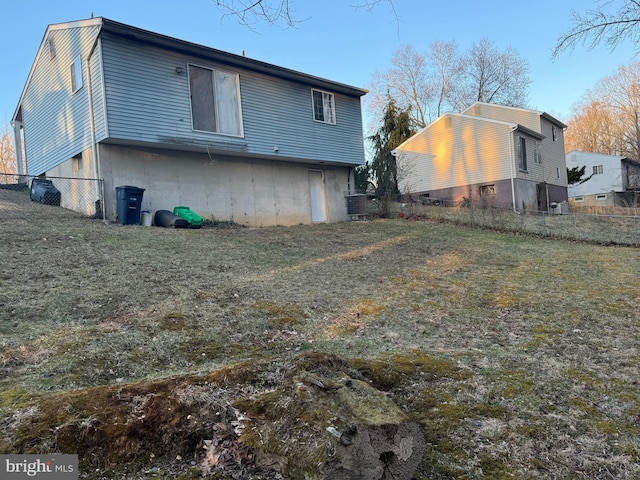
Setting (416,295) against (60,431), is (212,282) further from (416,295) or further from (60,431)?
(60,431)

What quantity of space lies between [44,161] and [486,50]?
35.9 meters

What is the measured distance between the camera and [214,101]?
12688mm

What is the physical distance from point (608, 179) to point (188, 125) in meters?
35.0

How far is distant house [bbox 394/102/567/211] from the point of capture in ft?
70.5

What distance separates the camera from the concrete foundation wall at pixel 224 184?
11273 millimetres

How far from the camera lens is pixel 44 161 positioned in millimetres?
14312

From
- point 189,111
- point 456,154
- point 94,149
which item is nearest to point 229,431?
point 94,149

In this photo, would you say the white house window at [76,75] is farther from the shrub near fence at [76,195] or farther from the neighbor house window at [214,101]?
the neighbor house window at [214,101]

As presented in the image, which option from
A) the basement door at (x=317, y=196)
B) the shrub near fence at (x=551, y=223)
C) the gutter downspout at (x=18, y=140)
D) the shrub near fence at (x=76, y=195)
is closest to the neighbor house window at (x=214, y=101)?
the shrub near fence at (x=76, y=195)

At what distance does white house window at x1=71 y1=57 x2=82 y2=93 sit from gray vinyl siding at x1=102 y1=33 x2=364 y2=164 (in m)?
1.72

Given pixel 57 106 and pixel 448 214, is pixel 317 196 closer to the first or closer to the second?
pixel 448 214

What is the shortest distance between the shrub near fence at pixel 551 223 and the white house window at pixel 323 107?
5.02 metres

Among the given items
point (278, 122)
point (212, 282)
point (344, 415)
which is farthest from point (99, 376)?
point (278, 122)

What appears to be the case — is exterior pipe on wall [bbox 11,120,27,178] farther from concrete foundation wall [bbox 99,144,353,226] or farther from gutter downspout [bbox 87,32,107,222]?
concrete foundation wall [bbox 99,144,353,226]
